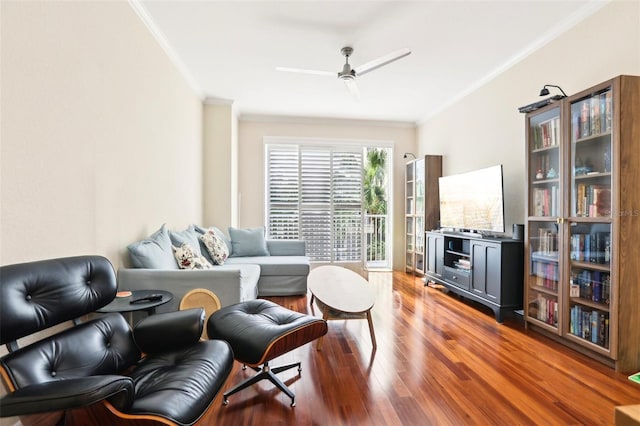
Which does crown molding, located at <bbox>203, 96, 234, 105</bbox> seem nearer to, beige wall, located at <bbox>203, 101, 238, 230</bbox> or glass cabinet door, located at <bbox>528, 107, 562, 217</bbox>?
beige wall, located at <bbox>203, 101, 238, 230</bbox>

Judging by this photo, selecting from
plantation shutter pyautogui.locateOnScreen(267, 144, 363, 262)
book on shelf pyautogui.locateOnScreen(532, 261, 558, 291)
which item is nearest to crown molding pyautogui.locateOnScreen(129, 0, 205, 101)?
plantation shutter pyautogui.locateOnScreen(267, 144, 363, 262)

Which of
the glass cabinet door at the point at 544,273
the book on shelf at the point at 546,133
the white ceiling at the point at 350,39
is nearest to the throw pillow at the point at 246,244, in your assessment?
the white ceiling at the point at 350,39

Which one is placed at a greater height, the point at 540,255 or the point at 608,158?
the point at 608,158

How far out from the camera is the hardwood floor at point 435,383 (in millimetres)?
1663

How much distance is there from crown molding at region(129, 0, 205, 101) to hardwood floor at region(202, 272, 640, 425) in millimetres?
2947

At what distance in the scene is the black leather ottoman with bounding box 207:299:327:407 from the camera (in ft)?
5.48

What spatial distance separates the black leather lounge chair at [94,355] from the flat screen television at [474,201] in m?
3.11

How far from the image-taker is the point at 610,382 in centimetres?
200

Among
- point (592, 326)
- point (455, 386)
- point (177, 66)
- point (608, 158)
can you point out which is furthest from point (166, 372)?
point (177, 66)

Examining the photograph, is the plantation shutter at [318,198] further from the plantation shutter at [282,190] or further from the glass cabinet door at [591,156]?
the glass cabinet door at [591,156]

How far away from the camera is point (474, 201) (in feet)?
12.4

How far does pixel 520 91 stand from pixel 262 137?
3.83 meters

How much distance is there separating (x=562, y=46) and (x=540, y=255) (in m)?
1.92

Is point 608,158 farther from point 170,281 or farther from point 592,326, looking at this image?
point 170,281
